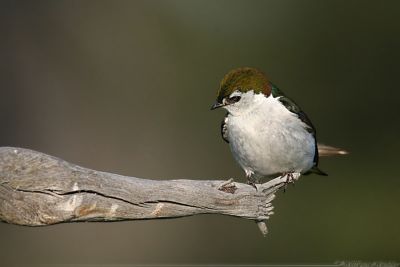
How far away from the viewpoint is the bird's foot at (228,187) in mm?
4977

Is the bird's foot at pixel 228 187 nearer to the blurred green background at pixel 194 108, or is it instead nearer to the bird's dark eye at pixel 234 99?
the bird's dark eye at pixel 234 99

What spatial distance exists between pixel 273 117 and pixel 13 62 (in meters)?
6.16

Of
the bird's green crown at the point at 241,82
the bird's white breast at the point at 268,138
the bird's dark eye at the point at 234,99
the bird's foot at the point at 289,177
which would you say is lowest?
the bird's foot at the point at 289,177

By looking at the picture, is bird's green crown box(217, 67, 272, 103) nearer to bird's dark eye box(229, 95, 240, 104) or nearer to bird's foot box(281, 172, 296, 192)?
bird's dark eye box(229, 95, 240, 104)

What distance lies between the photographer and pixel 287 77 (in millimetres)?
11938

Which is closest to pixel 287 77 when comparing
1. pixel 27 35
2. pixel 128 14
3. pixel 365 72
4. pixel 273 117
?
pixel 365 72

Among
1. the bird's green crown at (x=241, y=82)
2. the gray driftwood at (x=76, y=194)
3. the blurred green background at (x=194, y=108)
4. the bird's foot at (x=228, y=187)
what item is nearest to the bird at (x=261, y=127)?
the bird's green crown at (x=241, y=82)

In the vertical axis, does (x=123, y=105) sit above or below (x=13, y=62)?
below

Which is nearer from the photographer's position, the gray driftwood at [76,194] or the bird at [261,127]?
the gray driftwood at [76,194]

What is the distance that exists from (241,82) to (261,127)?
38 centimetres

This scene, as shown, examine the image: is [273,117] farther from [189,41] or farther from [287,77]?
[189,41]

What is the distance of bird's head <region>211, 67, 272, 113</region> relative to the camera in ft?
18.1

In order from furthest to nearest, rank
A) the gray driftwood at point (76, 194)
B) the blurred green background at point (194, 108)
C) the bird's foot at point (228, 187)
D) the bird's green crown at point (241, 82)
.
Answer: the blurred green background at point (194, 108)
the bird's green crown at point (241, 82)
the bird's foot at point (228, 187)
the gray driftwood at point (76, 194)

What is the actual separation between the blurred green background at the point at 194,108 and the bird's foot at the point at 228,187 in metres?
4.48
